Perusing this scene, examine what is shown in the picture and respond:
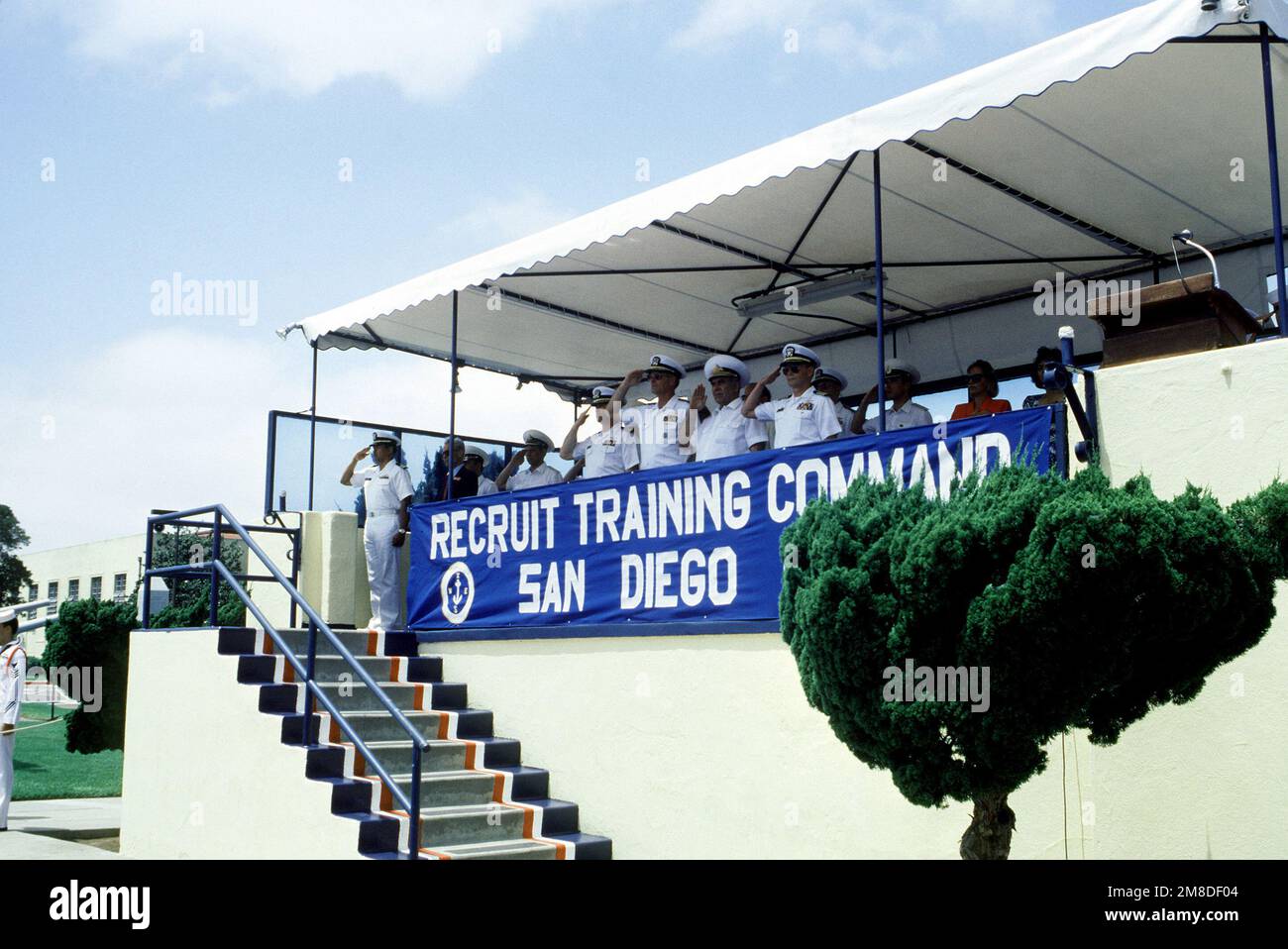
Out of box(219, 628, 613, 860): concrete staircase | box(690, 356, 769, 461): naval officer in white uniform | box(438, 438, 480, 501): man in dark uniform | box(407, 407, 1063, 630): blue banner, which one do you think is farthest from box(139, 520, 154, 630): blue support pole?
box(690, 356, 769, 461): naval officer in white uniform

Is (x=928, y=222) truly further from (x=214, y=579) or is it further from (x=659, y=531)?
(x=214, y=579)

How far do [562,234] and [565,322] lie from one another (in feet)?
9.81

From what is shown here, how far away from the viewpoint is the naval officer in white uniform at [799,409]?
25.7 ft

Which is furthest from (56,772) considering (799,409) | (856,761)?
(856,761)

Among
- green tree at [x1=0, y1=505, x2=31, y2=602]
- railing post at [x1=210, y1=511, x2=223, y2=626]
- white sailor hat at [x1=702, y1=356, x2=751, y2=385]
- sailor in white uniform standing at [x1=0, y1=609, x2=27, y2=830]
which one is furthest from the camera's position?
green tree at [x1=0, y1=505, x2=31, y2=602]

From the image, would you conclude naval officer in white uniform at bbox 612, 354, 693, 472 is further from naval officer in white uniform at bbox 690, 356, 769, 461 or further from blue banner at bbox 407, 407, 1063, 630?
blue banner at bbox 407, 407, 1063, 630

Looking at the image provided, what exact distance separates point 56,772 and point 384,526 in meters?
9.52

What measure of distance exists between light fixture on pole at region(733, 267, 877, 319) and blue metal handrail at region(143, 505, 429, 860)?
436 centimetres

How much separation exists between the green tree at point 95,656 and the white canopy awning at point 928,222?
350 centimetres

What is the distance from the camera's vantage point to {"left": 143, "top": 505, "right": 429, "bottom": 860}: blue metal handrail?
6504 millimetres

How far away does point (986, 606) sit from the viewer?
413 cm

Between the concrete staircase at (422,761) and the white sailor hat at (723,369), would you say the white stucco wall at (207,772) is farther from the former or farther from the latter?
the white sailor hat at (723,369)
